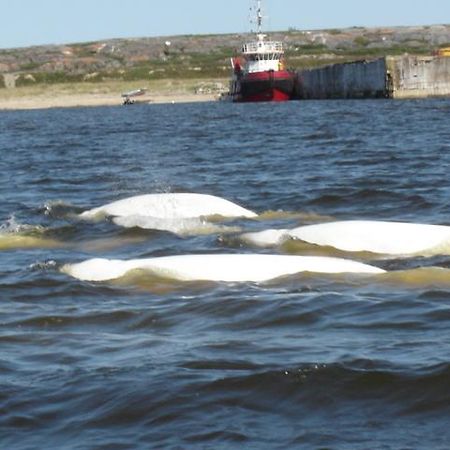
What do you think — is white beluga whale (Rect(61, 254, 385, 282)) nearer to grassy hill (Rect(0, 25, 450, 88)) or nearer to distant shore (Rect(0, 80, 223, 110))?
distant shore (Rect(0, 80, 223, 110))

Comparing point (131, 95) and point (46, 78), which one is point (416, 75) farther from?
point (46, 78)

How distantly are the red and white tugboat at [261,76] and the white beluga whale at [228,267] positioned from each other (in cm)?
5866

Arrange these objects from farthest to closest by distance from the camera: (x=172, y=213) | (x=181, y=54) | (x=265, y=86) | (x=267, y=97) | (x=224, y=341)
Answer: (x=181, y=54) < (x=267, y=97) < (x=265, y=86) < (x=172, y=213) < (x=224, y=341)

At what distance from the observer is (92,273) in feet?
39.8

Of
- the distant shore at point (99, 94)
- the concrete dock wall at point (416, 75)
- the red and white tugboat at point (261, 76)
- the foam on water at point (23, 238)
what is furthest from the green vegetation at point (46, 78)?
the foam on water at point (23, 238)

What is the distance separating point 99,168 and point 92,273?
1516 cm

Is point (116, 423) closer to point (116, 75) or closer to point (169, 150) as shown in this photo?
point (169, 150)

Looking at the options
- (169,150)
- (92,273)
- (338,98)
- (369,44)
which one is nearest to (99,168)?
(169,150)

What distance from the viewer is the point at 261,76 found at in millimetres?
71562

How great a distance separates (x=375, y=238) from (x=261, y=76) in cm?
5888

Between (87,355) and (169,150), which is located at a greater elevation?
(87,355)

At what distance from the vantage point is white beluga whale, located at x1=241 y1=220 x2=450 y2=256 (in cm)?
1300

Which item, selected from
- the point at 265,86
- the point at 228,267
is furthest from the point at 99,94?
the point at 228,267

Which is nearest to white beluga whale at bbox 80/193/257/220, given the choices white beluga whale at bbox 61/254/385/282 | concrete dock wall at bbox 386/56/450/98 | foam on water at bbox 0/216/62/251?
foam on water at bbox 0/216/62/251
